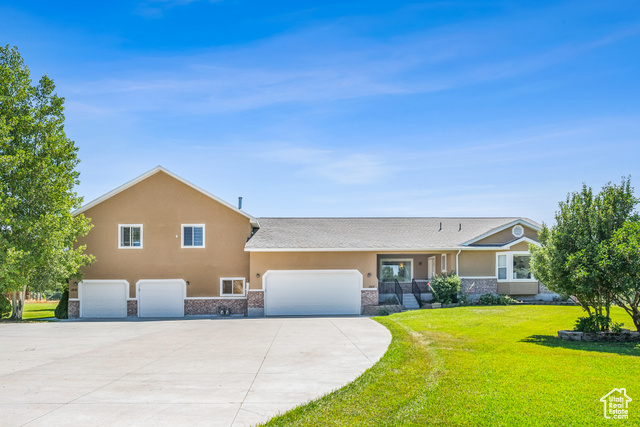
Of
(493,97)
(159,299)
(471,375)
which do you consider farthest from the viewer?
(159,299)

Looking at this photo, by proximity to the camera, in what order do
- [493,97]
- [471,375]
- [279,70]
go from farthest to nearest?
1. [493,97]
2. [279,70]
3. [471,375]

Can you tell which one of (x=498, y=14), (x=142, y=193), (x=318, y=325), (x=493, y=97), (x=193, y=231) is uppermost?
(x=498, y=14)

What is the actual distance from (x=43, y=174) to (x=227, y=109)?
10.4 meters

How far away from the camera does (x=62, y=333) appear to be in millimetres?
17594

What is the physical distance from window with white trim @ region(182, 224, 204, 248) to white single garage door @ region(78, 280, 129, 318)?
3669mm

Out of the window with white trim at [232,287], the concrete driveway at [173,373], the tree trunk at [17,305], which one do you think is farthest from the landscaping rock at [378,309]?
the tree trunk at [17,305]

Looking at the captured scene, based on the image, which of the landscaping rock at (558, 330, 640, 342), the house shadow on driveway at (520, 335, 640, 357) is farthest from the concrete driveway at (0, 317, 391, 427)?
the landscaping rock at (558, 330, 640, 342)

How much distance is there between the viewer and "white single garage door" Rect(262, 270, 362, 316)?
2525cm

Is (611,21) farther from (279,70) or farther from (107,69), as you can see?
(107,69)

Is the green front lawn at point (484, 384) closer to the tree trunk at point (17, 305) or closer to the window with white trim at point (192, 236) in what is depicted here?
the window with white trim at point (192, 236)

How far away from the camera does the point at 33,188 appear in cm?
2327

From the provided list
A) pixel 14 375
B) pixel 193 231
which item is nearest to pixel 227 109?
pixel 193 231

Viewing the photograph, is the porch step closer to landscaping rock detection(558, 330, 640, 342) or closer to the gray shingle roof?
the gray shingle roof

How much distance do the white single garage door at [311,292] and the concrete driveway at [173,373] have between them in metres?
7.49
